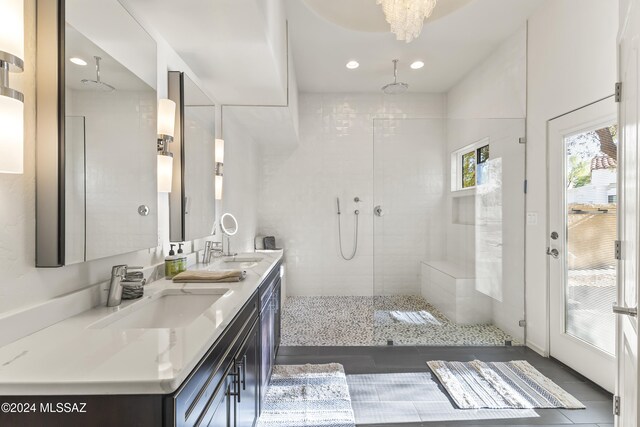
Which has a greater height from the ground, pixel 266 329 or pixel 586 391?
pixel 266 329

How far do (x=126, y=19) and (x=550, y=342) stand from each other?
11.9 ft

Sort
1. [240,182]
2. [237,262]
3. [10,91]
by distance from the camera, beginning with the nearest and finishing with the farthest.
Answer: [10,91] < [237,262] < [240,182]

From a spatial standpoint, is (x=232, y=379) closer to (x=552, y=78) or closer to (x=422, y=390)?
(x=422, y=390)

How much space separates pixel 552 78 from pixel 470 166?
0.99 m

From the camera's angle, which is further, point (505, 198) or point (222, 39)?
point (505, 198)

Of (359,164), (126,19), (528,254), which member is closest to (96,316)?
(126,19)

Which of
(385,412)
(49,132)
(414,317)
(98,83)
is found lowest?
(385,412)

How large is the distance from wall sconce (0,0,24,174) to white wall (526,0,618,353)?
2976mm

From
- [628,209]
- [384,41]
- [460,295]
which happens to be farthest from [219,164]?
[628,209]

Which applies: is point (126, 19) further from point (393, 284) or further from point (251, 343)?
point (393, 284)

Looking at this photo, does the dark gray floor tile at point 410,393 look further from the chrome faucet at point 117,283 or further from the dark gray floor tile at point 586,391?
the chrome faucet at point 117,283

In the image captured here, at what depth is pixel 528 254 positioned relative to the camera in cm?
318

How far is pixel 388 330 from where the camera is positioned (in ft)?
11.3

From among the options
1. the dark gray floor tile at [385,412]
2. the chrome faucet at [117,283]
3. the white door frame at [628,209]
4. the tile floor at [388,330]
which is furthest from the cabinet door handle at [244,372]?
the tile floor at [388,330]
